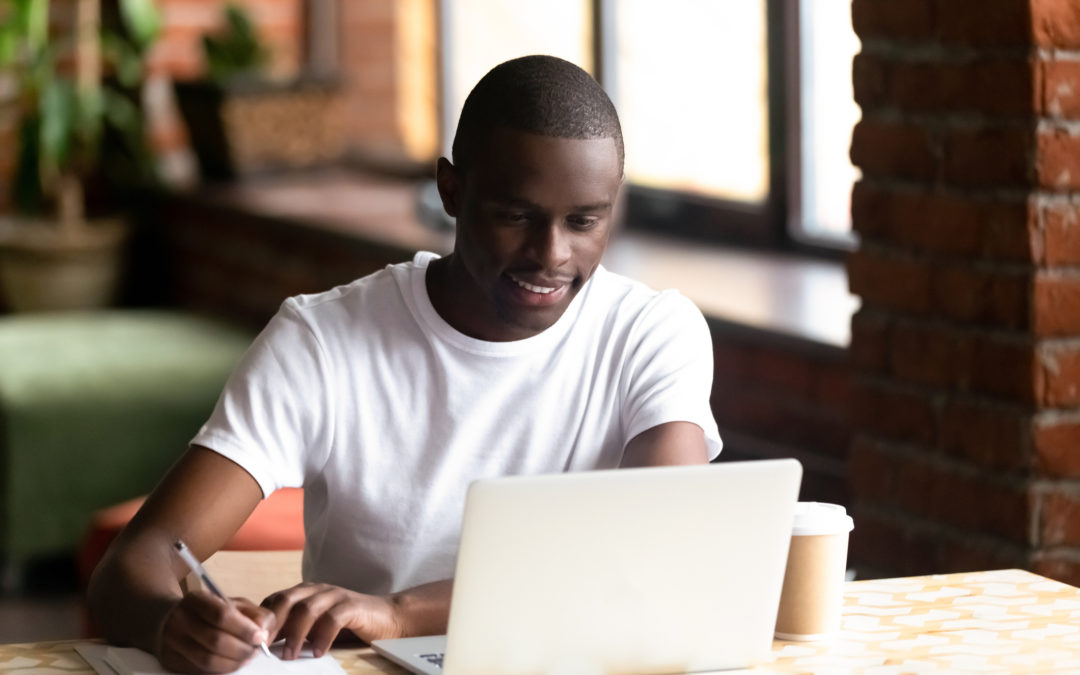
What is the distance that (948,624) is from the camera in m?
1.41

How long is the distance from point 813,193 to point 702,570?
202cm

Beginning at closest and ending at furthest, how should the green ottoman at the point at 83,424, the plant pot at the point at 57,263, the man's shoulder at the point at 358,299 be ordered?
the man's shoulder at the point at 358,299 < the green ottoman at the point at 83,424 < the plant pot at the point at 57,263

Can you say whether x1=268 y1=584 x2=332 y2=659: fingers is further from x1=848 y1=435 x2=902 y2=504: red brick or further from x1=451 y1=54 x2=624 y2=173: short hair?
x1=848 y1=435 x2=902 y2=504: red brick

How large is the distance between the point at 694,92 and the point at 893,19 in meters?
1.29

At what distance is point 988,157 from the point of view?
1.98m

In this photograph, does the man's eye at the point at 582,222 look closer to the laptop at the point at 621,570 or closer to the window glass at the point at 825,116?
the laptop at the point at 621,570

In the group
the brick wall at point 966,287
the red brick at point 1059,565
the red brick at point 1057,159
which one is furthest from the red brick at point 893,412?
the red brick at point 1057,159

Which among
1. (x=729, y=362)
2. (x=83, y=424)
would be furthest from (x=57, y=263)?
(x=729, y=362)

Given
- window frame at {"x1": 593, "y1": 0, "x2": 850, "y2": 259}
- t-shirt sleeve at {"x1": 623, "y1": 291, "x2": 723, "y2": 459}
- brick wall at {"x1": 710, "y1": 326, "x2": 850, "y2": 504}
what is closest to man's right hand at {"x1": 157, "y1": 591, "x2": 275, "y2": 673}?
t-shirt sleeve at {"x1": 623, "y1": 291, "x2": 723, "y2": 459}

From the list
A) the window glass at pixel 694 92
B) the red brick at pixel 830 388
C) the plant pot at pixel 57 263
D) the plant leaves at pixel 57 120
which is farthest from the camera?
the plant pot at pixel 57 263

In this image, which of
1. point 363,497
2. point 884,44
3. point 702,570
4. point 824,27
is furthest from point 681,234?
point 702,570

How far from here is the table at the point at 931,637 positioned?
4.29ft

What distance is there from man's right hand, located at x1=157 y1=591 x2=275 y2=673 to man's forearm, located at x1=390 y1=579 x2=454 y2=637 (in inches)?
5.9

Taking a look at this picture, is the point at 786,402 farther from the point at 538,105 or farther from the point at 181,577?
the point at 181,577
